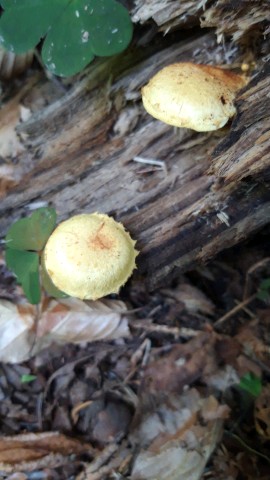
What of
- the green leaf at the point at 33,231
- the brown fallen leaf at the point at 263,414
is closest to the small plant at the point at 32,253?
the green leaf at the point at 33,231

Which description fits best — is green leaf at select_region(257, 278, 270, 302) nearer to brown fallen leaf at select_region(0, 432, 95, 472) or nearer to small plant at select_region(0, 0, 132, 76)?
brown fallen leaf at select_region(0, 432, 95, 472)

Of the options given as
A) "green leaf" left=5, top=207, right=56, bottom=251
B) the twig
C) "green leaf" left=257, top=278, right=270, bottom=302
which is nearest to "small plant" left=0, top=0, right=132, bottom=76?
the twig

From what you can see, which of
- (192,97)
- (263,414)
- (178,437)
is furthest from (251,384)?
(192,97)

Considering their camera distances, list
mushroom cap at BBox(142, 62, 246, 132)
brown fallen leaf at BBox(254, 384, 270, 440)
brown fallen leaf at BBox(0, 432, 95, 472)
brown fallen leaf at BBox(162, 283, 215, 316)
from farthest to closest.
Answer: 1. brown fallen leaf at BBox(162, 283, 215, 316)
2. brown fallen leaf at BBox(254, 384, 270, 440)
3. brown fallen leaf at BBox(0, 432, 95, 472)
4. mushroom cap at BBox(142, 62, 246, 132)

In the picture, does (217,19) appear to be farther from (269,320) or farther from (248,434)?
(248,434)

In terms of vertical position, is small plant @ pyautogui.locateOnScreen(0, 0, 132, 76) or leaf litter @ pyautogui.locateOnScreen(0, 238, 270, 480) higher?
small plant @ pyautogui.locateOnScreen(0, 0, 132, 76)

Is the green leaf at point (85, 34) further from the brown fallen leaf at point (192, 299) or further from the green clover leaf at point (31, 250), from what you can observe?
the brown fallen leaf at point (192, 299)
